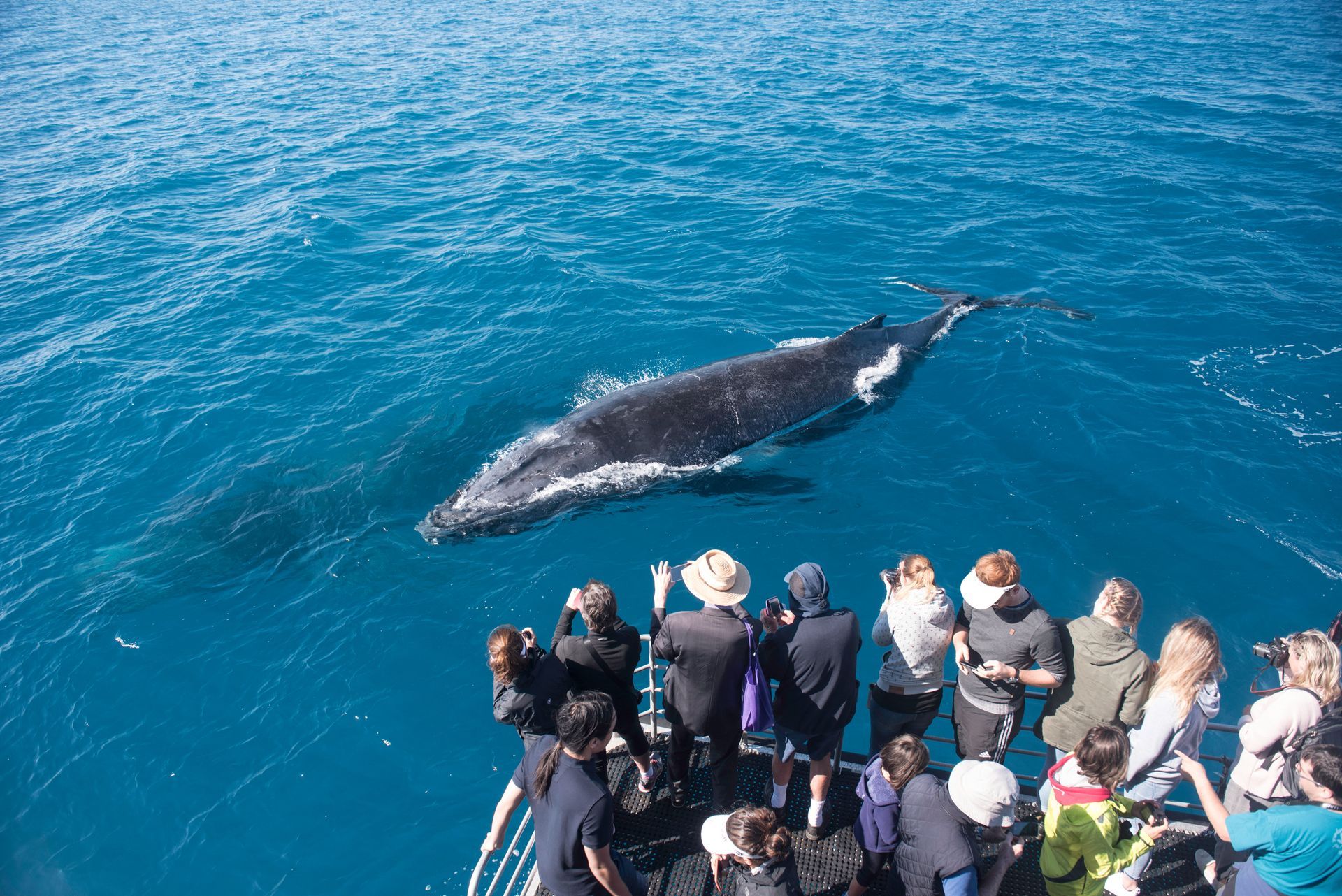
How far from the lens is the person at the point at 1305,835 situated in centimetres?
529

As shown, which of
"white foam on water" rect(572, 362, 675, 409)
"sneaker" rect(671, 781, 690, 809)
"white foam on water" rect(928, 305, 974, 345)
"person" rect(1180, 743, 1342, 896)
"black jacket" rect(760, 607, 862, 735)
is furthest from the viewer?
"white foam on water" rect(928, 305, 974, 345)

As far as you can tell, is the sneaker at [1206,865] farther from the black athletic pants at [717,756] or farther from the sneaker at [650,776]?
the sneaker at [650,776]

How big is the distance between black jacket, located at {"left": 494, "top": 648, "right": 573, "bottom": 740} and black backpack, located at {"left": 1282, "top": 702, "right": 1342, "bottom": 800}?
236 inches

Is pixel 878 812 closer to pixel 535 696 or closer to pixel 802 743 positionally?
pixel 802 743

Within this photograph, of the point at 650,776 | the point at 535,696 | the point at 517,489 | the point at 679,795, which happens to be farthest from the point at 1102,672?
the point at 517,489

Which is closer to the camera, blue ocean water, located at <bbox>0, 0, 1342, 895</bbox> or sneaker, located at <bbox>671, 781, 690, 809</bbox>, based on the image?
sneaker, located at <bbox>671, 781, 690, 809</bbox>

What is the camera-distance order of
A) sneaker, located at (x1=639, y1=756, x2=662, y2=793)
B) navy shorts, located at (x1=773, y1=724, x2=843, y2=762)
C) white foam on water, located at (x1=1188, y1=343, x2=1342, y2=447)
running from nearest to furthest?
navy shorts, located at (x1=773, y1=724, x2=843, y2=762) → sneaker, located at (x1=639, y1=756, x2=662, y2=793) → white foam on water, located at (x1=1188, y1=343, x2=1342, y2=447)

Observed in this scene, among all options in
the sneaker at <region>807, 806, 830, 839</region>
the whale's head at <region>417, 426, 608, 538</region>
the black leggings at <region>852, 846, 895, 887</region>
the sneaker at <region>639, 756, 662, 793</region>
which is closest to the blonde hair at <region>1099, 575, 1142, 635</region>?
the black leggings at <region>852, 846, 895, 887</region>

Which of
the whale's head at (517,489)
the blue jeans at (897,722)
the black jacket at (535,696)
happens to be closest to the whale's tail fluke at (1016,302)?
the whale's head at (517,489)

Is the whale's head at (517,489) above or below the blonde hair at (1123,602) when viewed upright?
below

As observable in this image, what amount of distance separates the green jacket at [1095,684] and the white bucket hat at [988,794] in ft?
5.06

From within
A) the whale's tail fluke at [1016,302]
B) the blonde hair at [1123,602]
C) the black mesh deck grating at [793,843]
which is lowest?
the whale's tail fluke at [1016,302]

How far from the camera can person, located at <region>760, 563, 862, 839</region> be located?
22.6 feet

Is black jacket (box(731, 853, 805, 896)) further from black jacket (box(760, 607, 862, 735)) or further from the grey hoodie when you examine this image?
the grey hoodie
